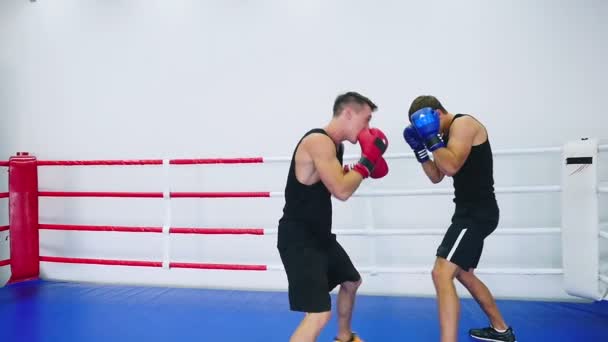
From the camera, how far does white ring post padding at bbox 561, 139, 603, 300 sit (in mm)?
2434

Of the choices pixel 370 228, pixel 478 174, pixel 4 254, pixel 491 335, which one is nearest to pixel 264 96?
pixel 370 228

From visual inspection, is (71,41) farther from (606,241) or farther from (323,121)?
(606,241)

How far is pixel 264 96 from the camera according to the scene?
3.23 metres

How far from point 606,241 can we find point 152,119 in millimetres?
3216

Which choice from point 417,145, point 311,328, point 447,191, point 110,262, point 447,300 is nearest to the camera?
point 311,328

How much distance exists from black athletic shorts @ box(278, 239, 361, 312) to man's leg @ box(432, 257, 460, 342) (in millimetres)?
481

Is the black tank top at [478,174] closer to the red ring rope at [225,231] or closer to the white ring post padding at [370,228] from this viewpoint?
the white ring post padding at [370,228]

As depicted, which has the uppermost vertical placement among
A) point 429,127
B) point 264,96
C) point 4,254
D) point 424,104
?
point 264,96

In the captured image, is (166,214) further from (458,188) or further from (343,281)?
(458,188)

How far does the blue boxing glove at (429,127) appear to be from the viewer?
6.40 feet

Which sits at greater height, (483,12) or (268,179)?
(483,12)

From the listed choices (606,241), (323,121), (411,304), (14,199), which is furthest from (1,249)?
(606,241)

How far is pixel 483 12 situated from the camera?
9.60ft

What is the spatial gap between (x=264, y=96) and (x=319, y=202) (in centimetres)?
162
